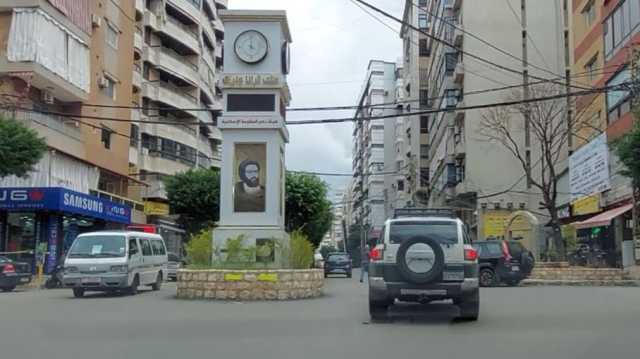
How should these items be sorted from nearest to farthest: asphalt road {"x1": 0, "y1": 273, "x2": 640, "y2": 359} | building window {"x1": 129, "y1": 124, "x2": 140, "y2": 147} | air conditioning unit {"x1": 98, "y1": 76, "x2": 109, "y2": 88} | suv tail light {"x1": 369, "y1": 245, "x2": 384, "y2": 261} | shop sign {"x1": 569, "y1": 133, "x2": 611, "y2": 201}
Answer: asphalt road {"x1": 0, "y1": 273, "x2": 640, "y2": 359}
suv tail light {"x1": 369, "y1": 245, "x2": 384, "y2": 261}
shop sign {"x1": 569, "y1": 133, "x2": 611, "y2": 201}
air conditioning unit {"x1": 98, "y1": 76, "x2": 109, "y2": 88}
building window {"x1": 129, "y1": 124, "x2": 140, "y2": 147}

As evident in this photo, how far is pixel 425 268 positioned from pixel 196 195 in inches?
1349

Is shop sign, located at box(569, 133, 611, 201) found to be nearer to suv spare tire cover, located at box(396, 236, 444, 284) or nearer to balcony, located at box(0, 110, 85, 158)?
suv spare tire cover, located at box(396, 236, 444, 284)

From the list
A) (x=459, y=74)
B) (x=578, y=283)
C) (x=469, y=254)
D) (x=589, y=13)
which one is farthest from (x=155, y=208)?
(x=469, y=254)

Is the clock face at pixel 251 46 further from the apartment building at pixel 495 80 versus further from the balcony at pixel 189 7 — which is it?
the balcony at pixel 189 7

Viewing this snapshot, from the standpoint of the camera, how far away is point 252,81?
2258cm

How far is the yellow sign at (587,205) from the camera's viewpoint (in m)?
35.9

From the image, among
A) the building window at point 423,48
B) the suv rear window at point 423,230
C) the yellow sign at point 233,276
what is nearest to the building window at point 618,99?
the yellow sign at point 233,276

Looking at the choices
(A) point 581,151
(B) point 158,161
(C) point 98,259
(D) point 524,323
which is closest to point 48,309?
(C) point 98,259

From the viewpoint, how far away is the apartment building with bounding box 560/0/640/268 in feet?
107

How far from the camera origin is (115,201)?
40.9m

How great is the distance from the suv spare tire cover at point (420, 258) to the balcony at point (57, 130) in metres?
21.3

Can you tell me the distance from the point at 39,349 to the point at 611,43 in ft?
106

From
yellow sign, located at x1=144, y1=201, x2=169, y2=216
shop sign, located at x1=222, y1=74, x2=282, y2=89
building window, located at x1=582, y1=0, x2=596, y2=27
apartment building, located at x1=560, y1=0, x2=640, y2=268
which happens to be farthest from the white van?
building window, located at x1=582, y1=0, x2=596, y2=27

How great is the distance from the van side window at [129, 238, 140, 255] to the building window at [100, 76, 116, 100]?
61.1ft
